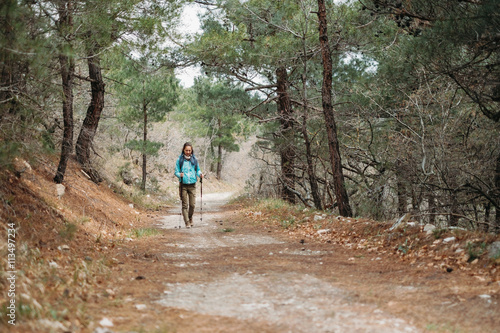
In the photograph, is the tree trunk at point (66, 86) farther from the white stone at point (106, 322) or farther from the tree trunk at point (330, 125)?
the tree trunk at point (330, 125)

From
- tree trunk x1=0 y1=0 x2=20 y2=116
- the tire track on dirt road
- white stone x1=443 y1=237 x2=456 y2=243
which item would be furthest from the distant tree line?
the tire track on dirt road

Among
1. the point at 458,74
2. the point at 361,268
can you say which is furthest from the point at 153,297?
the point at 458,74

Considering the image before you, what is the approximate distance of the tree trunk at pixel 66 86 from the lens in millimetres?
5945

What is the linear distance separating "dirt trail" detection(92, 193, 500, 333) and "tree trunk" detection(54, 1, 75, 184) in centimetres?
312

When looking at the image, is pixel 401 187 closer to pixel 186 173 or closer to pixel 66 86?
pixel 186 173

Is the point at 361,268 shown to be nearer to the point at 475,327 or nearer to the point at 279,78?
the point at 475,327

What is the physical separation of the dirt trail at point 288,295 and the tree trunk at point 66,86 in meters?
3.12

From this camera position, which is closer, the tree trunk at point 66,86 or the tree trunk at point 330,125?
the tree trunk at point 66,86

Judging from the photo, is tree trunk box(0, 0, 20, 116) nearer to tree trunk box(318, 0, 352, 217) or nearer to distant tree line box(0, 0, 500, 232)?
distant tree line box(0, 0, 500, 232)

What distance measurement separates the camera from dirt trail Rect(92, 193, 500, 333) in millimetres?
3074

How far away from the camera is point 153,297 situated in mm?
3846

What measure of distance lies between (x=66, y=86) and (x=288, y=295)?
621cm

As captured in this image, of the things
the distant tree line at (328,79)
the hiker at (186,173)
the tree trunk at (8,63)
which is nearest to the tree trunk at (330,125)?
the distant tree line at (328,79)

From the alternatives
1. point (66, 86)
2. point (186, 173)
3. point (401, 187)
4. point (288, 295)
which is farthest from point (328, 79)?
point (288, 295)
